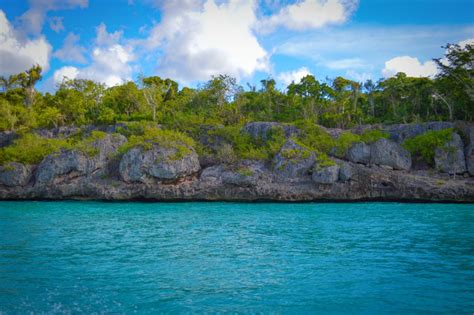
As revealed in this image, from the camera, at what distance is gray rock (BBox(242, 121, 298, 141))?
32969 millimetres

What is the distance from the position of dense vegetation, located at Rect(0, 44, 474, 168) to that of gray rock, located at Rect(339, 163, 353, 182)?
2.86 m

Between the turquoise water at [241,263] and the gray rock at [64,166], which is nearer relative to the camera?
the turquoise water at [241,263]

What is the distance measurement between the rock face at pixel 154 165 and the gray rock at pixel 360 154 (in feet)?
40.0

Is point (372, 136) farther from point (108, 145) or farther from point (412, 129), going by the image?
point (108, 145)

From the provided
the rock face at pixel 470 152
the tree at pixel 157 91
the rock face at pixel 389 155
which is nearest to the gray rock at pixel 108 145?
the tree at pixel 157 91

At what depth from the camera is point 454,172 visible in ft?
91.0

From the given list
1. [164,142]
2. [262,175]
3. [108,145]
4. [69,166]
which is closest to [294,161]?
[262,175]

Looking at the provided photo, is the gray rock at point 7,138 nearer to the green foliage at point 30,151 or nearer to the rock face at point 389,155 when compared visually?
the green foliage at point 30,151

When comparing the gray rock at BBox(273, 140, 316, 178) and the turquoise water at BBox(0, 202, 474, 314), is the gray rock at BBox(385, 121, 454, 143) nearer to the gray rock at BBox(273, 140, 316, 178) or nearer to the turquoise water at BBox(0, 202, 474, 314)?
the gray rock at BBox(273, 140, 316, 178)

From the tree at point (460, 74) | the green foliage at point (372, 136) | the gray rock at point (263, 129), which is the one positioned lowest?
the green foliage at point (372, 136)

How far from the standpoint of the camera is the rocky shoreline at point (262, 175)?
2705 cm

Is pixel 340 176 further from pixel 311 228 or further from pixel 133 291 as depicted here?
pixel 133 291

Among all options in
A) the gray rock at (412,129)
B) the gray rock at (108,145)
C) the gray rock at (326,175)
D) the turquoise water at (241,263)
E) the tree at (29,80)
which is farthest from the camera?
the tree at (29,80)

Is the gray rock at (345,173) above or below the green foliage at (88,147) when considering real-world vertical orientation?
below
